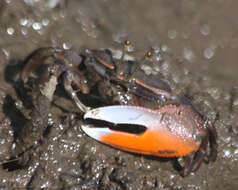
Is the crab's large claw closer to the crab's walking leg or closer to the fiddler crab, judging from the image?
the fiddler crab

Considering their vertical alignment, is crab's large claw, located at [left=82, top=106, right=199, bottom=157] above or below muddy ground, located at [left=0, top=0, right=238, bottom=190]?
above

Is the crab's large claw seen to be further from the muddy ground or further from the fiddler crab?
the muddy ground

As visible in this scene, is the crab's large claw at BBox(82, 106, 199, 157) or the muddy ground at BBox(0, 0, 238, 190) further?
the muddy ground at BBox(0, 0, 238, 190)

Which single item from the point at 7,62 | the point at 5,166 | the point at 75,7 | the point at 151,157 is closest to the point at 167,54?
the point at 75,7

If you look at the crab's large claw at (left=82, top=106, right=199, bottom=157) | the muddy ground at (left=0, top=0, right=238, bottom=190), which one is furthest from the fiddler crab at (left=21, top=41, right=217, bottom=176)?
the muddy ground at (left=0, top=0, right=238, bottom=190)

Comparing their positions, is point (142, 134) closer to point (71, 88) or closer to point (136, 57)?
point (71, 88)

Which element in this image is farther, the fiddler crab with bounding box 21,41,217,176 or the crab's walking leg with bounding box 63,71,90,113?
the crab's walking leg with bounding box 63,71,90,113

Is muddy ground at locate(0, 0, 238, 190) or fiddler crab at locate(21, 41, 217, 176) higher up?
fiddler crab at locate(21, 41, 217, 176)
